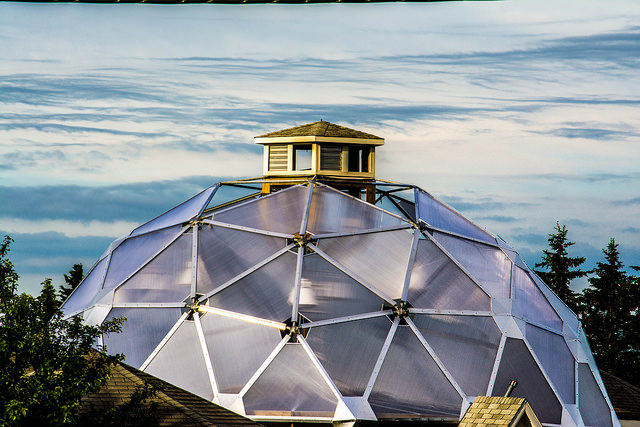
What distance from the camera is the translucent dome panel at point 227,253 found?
36.6m

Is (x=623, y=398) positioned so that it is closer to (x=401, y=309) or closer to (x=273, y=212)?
(x=401, y=309)

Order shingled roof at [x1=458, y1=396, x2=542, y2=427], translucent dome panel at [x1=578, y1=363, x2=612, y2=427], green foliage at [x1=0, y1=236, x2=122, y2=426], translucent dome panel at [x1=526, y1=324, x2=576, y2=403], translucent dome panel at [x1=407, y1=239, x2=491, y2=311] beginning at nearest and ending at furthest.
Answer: green foliage at [x1=0, y1=236, x2=122, y2=426]
shingled roof at [x1=458, y1=396, x2=542, y2=427]
translucent dome panel at [x1=407, y1=239, x2=491, y2=311]
translucent dome panel at [x1=526, y1=324, x2=576, y2=403]
translucent dome panel at [x1=578, y1=363, x2=612, y2=427]

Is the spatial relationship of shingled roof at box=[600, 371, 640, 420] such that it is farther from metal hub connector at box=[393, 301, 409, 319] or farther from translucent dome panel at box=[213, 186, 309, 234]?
translucent dome panel at box=[213, 186, 309, 234]

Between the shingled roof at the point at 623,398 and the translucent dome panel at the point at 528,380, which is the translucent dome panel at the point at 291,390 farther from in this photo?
the shingled roof at the point at 623,398

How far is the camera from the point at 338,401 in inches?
1298

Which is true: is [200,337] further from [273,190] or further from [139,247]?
[273,190]

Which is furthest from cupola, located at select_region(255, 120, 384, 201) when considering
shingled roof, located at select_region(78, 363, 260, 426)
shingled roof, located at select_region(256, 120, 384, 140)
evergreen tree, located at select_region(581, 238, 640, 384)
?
evergreen tree, located at select_region(581, 238, 640, 384)

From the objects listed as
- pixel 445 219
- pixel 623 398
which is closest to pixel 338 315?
pixel 445 219

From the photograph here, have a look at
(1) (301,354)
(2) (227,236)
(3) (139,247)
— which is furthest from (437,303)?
(3) (139,247)

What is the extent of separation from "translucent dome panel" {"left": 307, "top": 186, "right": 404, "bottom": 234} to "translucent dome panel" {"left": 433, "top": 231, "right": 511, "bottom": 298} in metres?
2.00

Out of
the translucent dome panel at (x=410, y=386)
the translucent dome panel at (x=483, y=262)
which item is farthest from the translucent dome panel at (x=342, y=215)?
the translucent dome panel at (x=410, y=386)

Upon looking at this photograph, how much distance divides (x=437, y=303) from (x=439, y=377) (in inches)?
106

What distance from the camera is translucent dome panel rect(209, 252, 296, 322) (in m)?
35.2

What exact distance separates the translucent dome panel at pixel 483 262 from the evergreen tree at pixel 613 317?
35.3m
